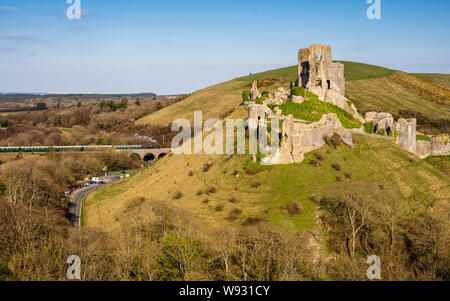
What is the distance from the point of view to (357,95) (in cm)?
13475

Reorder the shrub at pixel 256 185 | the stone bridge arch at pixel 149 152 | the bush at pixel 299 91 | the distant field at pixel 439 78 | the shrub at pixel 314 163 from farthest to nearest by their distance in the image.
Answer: the distant field at pixel 439 78 < the stone bridge arch at pixel 149 152 < the bush at pixel 299 91 < the shrub at pixel 314 163 < the shrub at pixel 256 185

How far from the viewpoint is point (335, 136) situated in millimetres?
48562

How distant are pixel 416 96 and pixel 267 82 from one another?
176 feet

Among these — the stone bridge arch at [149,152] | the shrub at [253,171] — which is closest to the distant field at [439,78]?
the stone bridge arch at [149,152]

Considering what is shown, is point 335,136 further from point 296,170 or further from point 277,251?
point 277,251

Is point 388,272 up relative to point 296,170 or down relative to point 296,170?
down

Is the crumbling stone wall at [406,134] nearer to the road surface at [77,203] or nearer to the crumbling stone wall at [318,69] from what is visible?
the crumbling stone wall at [318,69]

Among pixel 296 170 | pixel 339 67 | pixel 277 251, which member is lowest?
pixel 277 251

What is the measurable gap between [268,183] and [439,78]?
161m

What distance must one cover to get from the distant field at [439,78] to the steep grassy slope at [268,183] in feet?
416

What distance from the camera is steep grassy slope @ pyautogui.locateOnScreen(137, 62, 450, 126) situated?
128000 mm

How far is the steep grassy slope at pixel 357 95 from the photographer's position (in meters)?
128

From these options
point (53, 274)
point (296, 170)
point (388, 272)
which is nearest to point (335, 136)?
point (296, 170)

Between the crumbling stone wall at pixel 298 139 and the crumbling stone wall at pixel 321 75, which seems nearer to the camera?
the crumbling stone wall at pixel 298 139
